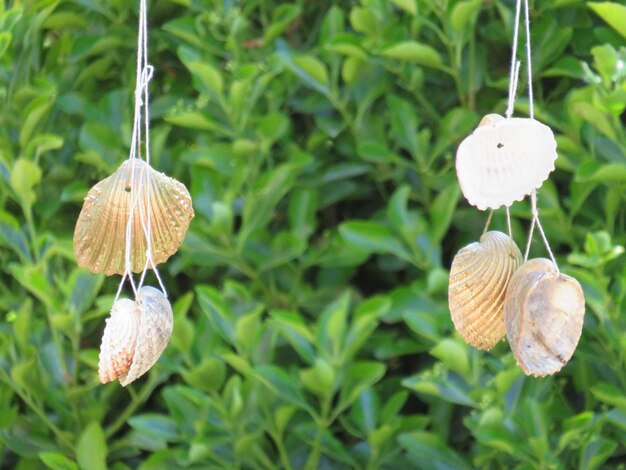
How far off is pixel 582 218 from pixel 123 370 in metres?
0.74

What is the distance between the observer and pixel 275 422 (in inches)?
56.1

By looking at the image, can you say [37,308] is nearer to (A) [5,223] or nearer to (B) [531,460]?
(A) [5,223]

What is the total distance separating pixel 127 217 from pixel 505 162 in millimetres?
310

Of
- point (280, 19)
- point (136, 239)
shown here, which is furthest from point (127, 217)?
point (280, 19)

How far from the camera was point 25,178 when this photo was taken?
4.82ft

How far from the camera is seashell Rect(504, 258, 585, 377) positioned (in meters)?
0.88

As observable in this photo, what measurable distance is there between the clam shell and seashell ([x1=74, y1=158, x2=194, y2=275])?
0.07 m

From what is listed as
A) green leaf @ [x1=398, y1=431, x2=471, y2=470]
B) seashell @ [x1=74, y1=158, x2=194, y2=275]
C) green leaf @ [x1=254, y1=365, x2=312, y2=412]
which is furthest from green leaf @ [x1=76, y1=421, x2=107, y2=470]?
seashell @ [x1=74, y1=158, x2=194, y2=275]

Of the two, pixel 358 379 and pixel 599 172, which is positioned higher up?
pixel 599 172

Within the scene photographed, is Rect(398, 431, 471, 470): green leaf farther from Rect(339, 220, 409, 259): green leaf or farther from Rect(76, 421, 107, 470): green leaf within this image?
Rect(76, 421, 107, 470): green leaf

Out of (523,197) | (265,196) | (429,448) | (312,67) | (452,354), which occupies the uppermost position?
(523,197)

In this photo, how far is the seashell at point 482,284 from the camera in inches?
37.2

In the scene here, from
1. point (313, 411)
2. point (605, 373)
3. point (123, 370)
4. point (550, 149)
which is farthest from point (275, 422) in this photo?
point (550, 149)

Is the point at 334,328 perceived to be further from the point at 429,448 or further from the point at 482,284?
the point at 482,284
